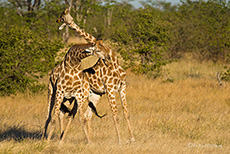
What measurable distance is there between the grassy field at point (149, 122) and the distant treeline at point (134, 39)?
1.01 metres

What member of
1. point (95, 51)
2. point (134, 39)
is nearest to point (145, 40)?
point (134, 39)

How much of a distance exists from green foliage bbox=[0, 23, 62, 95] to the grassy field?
418 mm

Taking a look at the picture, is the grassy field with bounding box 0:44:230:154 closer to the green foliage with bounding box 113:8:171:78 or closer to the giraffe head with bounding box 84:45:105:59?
the green foliage with bounding box 113:8:171:78

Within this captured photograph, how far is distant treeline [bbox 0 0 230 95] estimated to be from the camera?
1160 centimetres

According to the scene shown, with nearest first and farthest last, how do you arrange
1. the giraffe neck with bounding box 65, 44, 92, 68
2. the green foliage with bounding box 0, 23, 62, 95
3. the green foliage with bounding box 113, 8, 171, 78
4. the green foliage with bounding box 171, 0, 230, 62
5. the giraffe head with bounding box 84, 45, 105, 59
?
1. the giraffe head with bounding box 84, 45, 105, 59
2. the giraffe neck with bounding box 65, 44, 92, 68
3. the green foliage with bounding box 0, 23, 62, 95
4. the green foliage with bounding box 113, 8, 171, 78
5. the green foliage with bounding box 171, 0, 230, 62

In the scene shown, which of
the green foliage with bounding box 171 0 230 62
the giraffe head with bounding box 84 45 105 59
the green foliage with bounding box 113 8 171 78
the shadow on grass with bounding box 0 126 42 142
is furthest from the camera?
the green foliage with bounding box 171 0 230 62

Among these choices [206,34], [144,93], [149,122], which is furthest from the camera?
[206,34]

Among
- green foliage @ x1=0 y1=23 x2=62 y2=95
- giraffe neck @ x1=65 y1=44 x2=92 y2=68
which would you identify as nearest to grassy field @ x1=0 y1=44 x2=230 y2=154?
green foliage @ x1=0 y1=23 x2=62 y2=95

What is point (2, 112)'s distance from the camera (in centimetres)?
991

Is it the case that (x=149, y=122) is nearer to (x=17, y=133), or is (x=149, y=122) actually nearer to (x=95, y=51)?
(x=17, y=133)

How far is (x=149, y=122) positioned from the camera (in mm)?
8766

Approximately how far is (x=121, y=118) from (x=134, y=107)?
1242mm

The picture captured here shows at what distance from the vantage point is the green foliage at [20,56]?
37.2ft

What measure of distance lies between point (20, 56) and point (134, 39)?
242 inches
